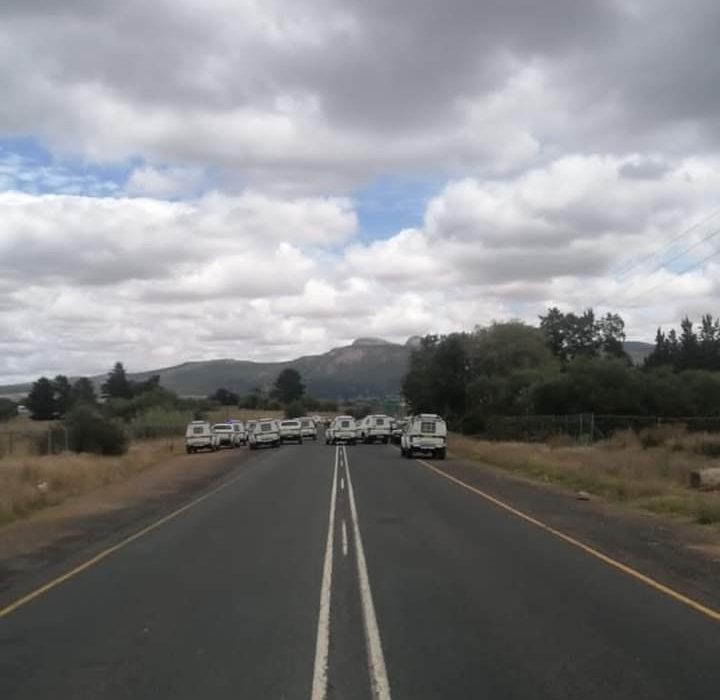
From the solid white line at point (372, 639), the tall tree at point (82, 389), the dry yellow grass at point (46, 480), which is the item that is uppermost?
the tall tree at point (82, 389)

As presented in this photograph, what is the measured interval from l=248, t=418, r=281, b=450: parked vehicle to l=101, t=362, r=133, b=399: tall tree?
8743cm

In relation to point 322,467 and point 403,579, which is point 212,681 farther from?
point 322,467

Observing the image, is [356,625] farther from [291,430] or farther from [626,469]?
[291,430]

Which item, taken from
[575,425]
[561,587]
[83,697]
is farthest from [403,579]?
[575,425]

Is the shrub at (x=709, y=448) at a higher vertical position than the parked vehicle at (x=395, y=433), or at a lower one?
lower

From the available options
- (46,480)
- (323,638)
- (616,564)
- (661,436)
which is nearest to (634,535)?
(616,564)

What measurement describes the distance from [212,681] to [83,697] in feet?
3.20

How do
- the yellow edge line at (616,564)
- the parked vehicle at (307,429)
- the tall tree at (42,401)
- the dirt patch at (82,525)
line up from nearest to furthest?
the yellow edge line at (616,564) → the dirt patch at (82,525) → the parked vehicle at (307,429) → the tall tree at (42,401)

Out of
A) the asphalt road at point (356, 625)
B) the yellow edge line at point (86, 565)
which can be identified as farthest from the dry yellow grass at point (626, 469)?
the yellow edge line at point (86, 565)

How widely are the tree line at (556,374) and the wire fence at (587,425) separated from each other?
7.02 meters

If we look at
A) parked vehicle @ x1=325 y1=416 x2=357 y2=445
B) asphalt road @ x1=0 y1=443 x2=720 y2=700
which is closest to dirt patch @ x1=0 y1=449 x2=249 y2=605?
asphalt road @ x1=0 y1=443 x2=720 y2=700

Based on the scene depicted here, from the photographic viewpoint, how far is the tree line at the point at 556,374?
73.1 metres

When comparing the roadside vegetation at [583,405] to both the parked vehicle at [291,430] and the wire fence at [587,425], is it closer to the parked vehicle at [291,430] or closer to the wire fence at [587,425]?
the wire fence at [587,425]

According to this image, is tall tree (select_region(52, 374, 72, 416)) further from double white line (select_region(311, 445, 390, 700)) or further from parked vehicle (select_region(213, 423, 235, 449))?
double white line (select_region(311, 445, 390, 700))
